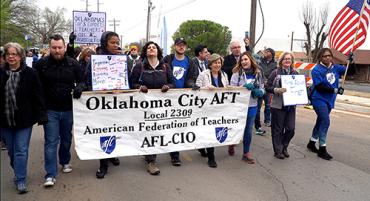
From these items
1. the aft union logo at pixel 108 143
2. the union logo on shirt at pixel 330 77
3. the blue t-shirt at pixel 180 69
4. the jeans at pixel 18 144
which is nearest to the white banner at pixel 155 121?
the aft union logo at pixel 108 143

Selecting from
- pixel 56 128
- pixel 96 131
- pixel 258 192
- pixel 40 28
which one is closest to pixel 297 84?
pixel 258 192

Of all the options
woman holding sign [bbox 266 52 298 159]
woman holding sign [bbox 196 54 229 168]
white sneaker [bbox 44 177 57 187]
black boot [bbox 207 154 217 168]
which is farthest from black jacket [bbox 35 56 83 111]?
woman holding sign [bbox 266 52 298 159]

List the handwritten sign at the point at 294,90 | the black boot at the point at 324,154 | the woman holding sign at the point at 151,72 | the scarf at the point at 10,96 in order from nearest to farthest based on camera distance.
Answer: the scarf at the point at 10,96 → the woman holding sign at the point at 151,72 → the handwritten sign at the point at 294,90 → the black boot at the point at 324,154

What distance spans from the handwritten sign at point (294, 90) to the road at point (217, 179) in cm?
99

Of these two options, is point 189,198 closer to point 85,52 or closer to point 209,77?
point 209,77

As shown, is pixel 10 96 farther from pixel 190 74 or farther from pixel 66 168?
pixel 190 74

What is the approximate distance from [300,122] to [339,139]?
2.09 meters

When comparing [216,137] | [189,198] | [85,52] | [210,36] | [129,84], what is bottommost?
[189,198]

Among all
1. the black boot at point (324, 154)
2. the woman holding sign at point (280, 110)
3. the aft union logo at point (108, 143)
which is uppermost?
the woman holding sign at point (280, 110)

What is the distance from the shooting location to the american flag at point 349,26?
7848 millimetres

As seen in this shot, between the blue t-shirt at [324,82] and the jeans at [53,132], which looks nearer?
the jeans at [53,132]

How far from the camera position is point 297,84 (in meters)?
6.48

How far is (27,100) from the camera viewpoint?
450 cm

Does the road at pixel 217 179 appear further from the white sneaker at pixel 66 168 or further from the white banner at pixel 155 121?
the white banner at pixel 155 121
